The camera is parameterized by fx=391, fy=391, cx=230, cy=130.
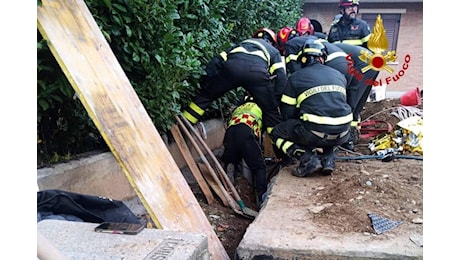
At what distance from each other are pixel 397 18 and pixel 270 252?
13.8m

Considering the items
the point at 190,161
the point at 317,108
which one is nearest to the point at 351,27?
the point at 317,108

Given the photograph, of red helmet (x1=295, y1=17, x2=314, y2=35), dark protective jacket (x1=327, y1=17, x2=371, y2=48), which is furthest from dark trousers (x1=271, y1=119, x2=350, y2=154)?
dark protective jacket (x1=327, y1=17, x2=371, y2=48)

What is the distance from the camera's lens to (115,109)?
2408 millimetres

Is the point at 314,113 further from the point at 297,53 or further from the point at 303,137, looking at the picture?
the point at 297,53

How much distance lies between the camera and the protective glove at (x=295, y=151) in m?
4.21

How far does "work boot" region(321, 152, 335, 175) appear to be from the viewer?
4.00 m

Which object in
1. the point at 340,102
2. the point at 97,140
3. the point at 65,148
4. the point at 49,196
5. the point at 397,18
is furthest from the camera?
the point at 397,18

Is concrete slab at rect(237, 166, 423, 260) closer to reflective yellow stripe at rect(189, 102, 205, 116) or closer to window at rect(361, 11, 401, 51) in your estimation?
reflective yellow stripe at rect(189, 102, 205, 116)

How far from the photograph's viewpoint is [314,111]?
12.7 feet

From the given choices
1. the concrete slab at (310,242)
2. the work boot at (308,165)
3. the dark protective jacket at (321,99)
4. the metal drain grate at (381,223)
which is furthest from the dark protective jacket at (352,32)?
the concrete slab at (310,242)

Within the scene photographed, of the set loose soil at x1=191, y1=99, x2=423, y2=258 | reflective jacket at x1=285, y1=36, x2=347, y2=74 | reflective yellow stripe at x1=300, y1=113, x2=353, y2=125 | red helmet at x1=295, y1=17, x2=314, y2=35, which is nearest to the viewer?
loose soil at x1=191, y1=99, x2=423, y2=258

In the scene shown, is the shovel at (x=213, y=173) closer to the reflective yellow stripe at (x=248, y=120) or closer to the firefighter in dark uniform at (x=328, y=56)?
the reflective yellow stripe at (x=248, y=120)

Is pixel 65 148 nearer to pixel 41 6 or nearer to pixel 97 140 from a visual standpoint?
pixel 97 140

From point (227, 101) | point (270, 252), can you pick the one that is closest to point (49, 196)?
point (270, 252)
